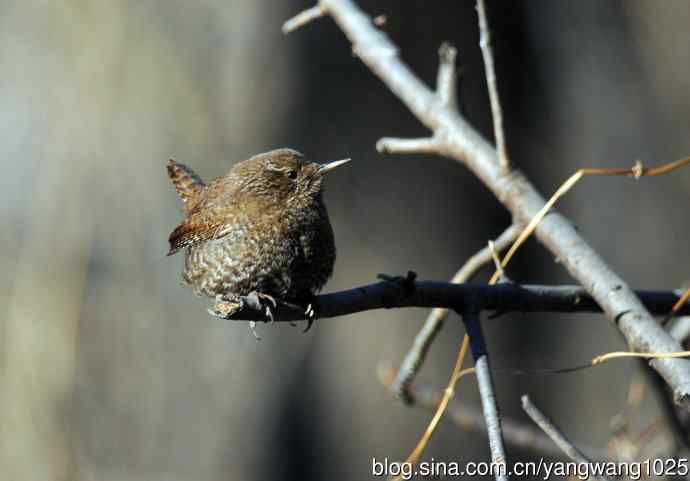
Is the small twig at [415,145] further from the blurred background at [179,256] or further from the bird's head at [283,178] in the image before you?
the blurred background at [179,256]

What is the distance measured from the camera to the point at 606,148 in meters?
7.56

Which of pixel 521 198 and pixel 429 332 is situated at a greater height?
pixel 521 198

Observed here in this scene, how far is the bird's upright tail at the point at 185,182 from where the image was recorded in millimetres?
3992

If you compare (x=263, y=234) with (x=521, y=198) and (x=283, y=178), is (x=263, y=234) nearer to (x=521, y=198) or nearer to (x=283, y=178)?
(x=283, y=178)

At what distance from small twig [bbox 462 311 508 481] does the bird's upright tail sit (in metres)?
1.92

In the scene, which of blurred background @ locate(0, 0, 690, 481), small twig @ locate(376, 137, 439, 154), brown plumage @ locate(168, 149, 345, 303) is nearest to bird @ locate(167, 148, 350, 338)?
brown plumage @ locate(168, 149, 345, 303)

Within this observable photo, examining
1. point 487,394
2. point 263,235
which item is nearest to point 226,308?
point 487,394

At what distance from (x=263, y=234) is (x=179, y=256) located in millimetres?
2177

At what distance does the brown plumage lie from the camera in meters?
2.95

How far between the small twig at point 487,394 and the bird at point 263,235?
528 millimetres

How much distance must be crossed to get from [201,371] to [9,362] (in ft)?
3.45

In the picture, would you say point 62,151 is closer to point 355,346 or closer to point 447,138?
point 355,346

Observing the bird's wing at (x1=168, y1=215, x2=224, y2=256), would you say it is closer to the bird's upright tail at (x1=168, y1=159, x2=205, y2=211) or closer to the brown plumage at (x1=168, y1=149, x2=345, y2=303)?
the brown plumage at (x1=168, y1=149, x2=345, y2=303)

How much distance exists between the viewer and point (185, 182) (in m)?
4.06
